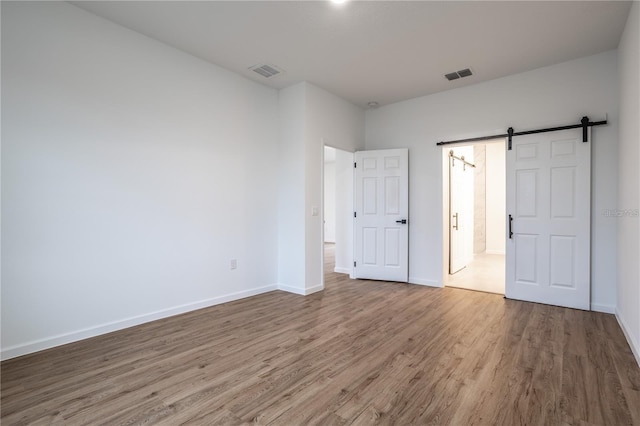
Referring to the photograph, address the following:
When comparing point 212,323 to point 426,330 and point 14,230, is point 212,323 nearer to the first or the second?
point 14,230

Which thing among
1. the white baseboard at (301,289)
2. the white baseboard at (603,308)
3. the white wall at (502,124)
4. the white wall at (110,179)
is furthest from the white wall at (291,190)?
the white baseboard at (603,308)

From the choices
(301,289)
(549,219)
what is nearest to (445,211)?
(549,219)

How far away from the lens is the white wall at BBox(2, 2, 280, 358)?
2.56 m

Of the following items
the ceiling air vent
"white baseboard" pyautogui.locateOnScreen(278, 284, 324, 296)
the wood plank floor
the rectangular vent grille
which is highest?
the rectangular vent grille

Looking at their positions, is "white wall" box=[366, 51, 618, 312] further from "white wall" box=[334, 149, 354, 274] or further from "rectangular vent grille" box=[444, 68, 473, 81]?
"white wall" box=[334, 149, 354, 274]

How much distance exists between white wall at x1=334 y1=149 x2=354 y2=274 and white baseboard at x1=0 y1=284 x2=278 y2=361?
2217 millimetres

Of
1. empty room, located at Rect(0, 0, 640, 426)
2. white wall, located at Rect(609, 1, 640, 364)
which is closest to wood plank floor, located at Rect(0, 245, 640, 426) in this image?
empty room, located at Rect(0, 0, 640, 426)

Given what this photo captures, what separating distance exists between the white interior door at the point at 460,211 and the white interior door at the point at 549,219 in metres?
1.14

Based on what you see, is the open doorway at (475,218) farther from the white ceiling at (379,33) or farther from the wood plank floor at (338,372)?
the wood plank floor at (338,372)

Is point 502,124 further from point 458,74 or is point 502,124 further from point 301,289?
point 301,289

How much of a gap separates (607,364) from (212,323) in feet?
11.4

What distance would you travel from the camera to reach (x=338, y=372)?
230cm

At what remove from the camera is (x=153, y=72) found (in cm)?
338

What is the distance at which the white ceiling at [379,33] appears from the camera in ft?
9.34
